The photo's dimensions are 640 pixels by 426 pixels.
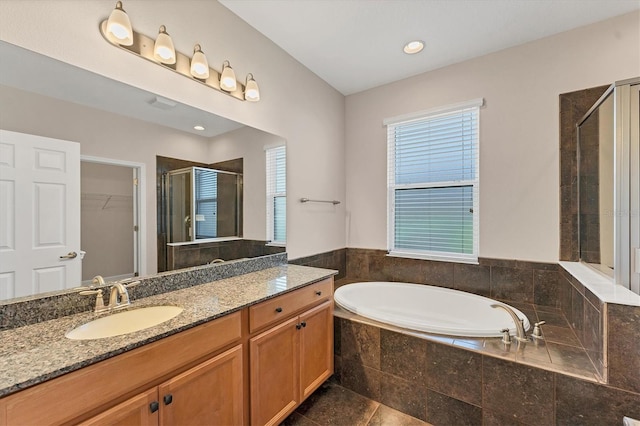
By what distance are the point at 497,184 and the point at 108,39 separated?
2.87 m

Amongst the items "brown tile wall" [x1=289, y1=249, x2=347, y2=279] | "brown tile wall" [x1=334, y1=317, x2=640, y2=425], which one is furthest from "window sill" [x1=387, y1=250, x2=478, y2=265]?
"brown tile wall" [x1=334, y1=317, x2=640, y2=425]

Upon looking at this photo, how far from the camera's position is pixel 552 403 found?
1353mm

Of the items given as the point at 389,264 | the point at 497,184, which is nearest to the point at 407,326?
the point at 389,264

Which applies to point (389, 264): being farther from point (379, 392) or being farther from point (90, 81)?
point (90, 81)

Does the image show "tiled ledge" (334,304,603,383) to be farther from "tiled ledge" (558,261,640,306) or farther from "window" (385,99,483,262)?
"window" (385,99,483,262)

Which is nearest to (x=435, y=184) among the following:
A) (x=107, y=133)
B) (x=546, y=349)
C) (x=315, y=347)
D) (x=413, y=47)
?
(x=413, y=47)

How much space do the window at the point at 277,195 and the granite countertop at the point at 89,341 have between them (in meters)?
0.66

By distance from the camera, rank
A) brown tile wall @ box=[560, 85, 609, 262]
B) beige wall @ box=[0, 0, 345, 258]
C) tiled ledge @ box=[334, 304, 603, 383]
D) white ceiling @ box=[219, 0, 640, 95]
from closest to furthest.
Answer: beige wall @ box=[0, 0, 345, 258] → tiled ledge @ box=[334, 304, 603, 383] → white ceiling @ box=[219, 0, 640, 95] → brown tile wall @ box=[560, 85, 609, 262]

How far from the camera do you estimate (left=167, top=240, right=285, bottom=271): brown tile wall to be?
5.24ft

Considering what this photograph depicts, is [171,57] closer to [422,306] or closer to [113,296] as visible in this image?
[113,296]

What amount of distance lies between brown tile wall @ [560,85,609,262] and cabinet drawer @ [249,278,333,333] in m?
1.90

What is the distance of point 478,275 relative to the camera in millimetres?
2432

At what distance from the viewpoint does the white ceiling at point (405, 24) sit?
182 cm

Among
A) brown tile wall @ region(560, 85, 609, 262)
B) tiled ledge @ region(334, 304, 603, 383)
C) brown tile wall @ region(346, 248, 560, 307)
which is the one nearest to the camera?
tiled ledge @ region(334, 304, 603, 383)
